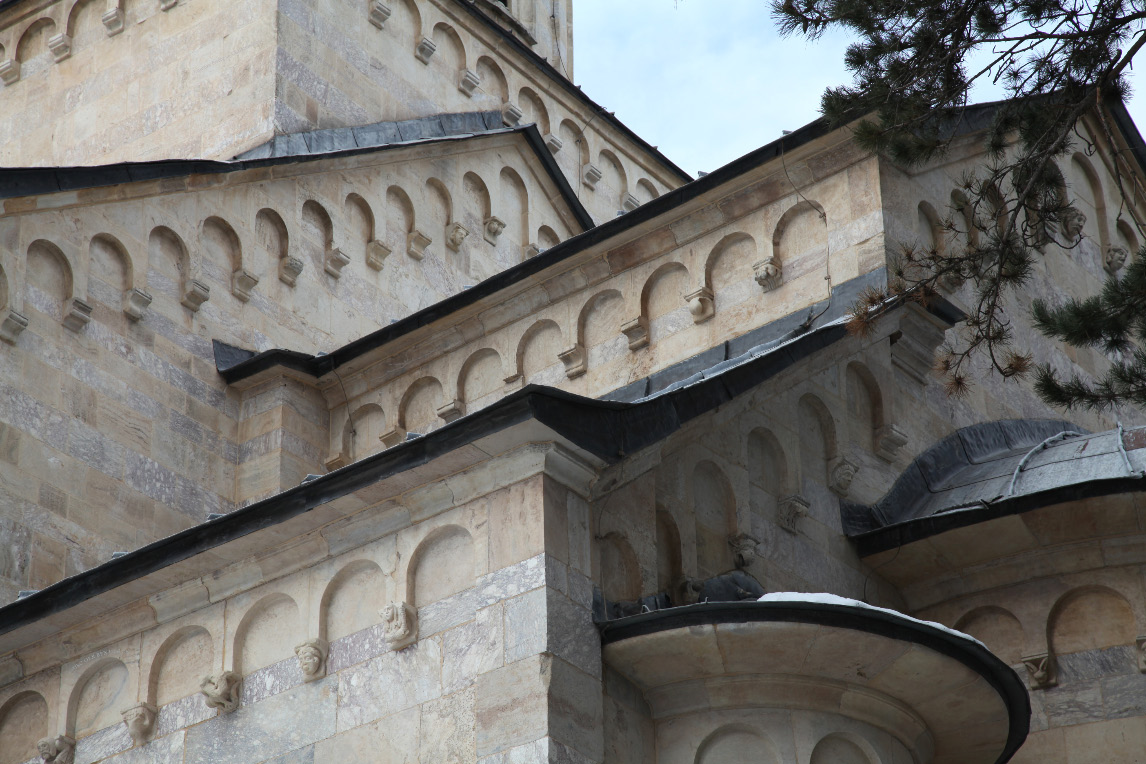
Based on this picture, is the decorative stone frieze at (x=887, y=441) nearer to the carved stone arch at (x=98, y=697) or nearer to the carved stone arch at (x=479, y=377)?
the carved stone arch at (x=479, y=377)

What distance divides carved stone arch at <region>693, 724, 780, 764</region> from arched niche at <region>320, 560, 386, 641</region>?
182 centimetres

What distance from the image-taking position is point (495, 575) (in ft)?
28.2

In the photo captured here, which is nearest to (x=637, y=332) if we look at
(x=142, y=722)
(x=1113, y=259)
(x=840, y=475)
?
(x=840, y=475)

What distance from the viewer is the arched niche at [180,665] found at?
959 cm

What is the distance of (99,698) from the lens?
10016 millimetres

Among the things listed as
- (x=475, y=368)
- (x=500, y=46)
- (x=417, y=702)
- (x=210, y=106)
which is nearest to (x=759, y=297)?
(x=475, y=368)

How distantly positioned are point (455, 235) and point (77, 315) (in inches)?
184

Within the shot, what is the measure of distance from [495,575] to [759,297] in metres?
4.64

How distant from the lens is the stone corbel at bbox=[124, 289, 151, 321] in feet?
44.6

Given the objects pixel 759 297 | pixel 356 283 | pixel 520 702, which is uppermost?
pixel 356 283

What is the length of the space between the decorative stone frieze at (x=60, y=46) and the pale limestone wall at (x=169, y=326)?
13.2 feet

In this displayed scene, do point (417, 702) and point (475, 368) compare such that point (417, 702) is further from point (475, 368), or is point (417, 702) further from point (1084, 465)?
point (475, 368)

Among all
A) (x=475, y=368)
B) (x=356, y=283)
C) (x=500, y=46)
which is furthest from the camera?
(x=500, y=46)

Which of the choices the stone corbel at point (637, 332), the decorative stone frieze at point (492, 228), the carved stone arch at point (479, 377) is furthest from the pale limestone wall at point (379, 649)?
the decorative stone frieze at point (492, 228)
